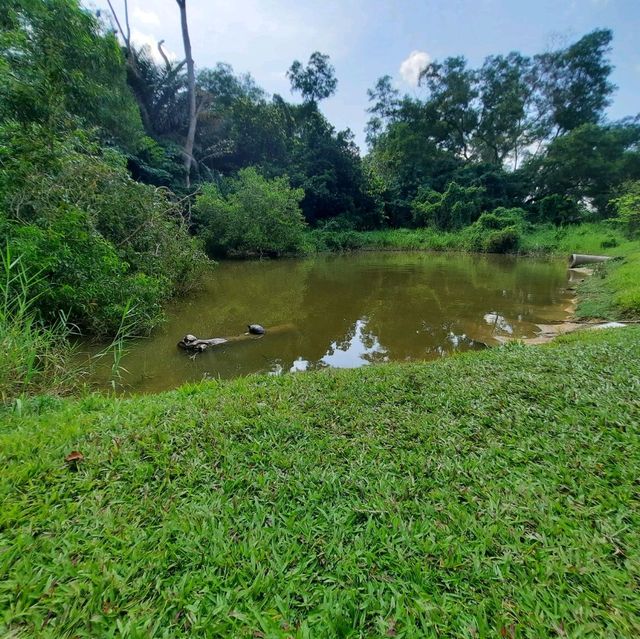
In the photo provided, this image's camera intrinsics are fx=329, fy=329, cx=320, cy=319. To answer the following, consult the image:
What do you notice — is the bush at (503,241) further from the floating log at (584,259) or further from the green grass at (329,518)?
the green grass at (329,518)

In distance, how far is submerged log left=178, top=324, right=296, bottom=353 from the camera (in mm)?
4703

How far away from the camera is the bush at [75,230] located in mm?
3982

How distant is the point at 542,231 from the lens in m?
19.9

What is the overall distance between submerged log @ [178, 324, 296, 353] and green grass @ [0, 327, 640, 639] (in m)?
2.44

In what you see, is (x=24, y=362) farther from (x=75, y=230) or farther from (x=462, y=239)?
(x=462, y=239)

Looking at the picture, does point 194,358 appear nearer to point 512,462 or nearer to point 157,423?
point 157,423

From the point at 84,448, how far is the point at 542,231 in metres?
24.1

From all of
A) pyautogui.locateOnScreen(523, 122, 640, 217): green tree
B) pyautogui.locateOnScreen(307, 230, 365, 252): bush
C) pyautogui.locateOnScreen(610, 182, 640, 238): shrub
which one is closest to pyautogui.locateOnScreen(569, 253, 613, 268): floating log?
pyautogui.locateOnScreen(610, 182, 640, 238): shrub

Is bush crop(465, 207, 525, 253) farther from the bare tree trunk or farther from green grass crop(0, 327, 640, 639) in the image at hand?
green grass crop(0, 327, 640, 639)

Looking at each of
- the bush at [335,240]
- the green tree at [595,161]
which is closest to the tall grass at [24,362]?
the bush at [335,240]

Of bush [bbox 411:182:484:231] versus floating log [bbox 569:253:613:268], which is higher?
bush [bbox 411:182:484:231]

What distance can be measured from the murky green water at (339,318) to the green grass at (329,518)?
209cm

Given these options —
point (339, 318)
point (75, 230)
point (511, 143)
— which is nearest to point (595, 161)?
point (511, 143)

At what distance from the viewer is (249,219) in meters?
14.5
